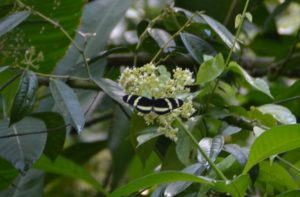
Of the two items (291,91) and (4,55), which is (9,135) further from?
(291,91)

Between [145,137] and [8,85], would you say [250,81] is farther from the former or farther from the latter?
[8,85]

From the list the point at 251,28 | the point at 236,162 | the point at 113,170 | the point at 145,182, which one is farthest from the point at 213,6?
the point at 145,182

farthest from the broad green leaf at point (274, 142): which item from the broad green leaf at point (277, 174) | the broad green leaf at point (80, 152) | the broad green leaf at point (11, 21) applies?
the broad green leaf at point (80, 152)

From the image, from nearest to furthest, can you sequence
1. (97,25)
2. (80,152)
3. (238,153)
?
(238,153)
(97,25)
(80,152)

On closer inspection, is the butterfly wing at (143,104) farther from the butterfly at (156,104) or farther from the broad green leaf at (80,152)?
the broad green leaf at (80,152)

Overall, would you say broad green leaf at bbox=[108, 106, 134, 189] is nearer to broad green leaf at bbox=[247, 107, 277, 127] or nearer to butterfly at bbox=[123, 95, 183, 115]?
broad green leaf at bbox=[247, 107, 277, 127]

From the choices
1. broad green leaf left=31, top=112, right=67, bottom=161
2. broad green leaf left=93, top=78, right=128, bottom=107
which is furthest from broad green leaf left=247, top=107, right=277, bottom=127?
broad green leaf left=31, top=112, right=67, bottom=161

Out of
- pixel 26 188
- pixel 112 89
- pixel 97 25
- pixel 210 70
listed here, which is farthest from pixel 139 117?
pixel 97 25
